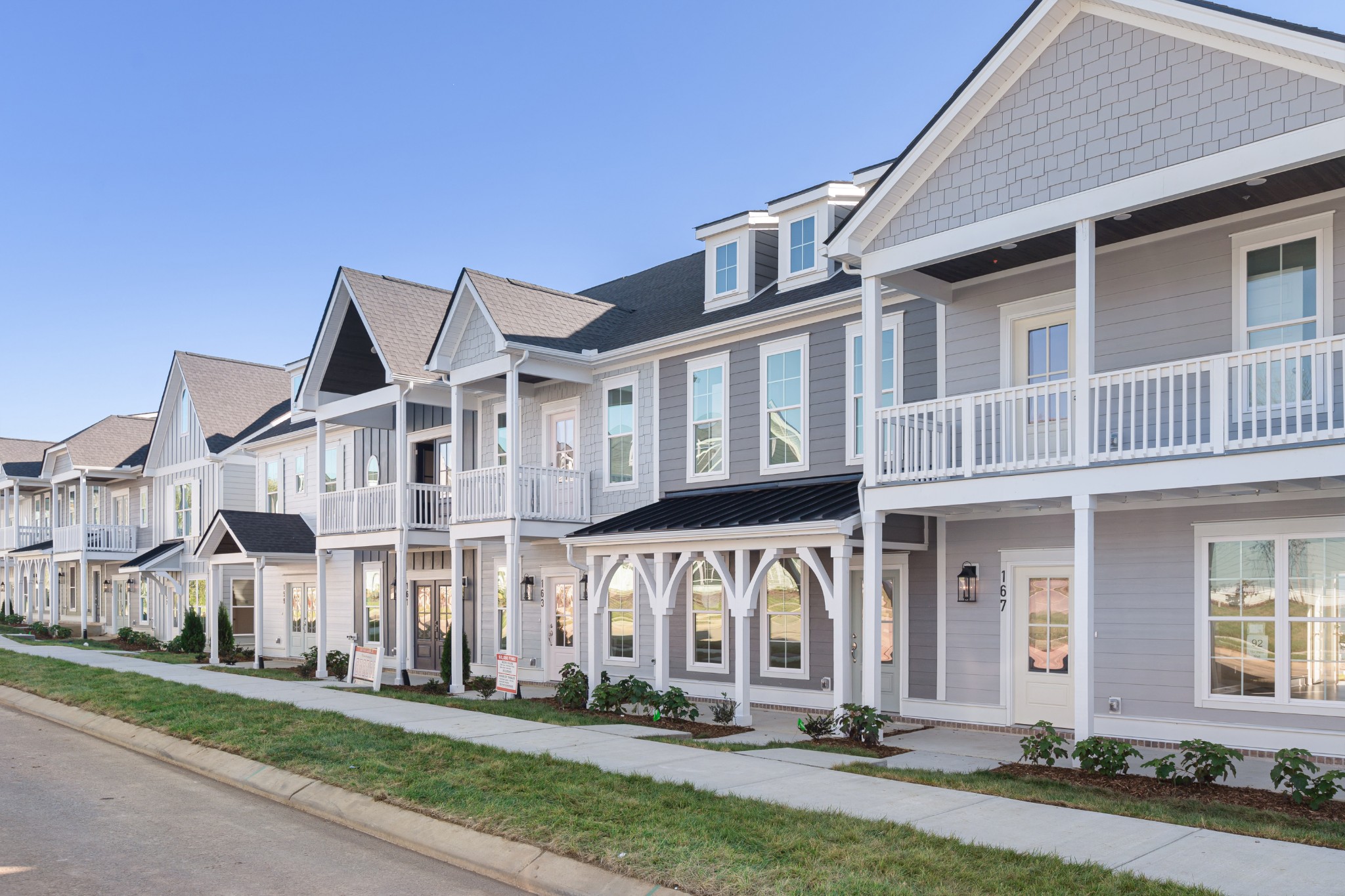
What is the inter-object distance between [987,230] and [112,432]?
124 ft

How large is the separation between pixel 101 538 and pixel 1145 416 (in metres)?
38.1

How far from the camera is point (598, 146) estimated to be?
36.2 meters

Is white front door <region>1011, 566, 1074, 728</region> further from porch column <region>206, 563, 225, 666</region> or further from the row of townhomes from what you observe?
porch column <region>206, 563, 225, 666</region>

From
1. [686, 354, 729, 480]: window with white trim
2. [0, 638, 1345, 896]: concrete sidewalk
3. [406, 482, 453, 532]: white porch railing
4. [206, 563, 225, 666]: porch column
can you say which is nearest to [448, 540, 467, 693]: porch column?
[406, 482, 453, 532]: white porch railing

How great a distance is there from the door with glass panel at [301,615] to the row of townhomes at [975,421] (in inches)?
258

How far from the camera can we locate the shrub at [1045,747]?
10602 mm

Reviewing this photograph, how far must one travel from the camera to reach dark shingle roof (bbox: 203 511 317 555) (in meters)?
26.3

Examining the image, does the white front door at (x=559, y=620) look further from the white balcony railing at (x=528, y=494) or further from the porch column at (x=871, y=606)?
the porch column at (x=871, y=606)

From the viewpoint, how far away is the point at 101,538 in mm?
38344

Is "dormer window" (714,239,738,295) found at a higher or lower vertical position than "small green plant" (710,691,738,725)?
higher

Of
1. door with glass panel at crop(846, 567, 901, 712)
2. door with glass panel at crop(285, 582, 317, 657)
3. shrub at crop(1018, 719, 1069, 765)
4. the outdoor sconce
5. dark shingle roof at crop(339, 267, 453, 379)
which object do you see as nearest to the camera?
shrub at crop(1018, 719, 1069, 765)

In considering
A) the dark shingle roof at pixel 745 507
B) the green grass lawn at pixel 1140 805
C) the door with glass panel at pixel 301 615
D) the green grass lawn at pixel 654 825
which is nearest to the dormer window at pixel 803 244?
the dark shingle roof at pixel 745 507

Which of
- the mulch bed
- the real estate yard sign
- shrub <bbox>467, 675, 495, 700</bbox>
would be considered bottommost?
shrub <bbox>467, 675, 495, 700</bbox>

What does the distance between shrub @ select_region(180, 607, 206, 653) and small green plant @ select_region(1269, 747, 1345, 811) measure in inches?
1127
